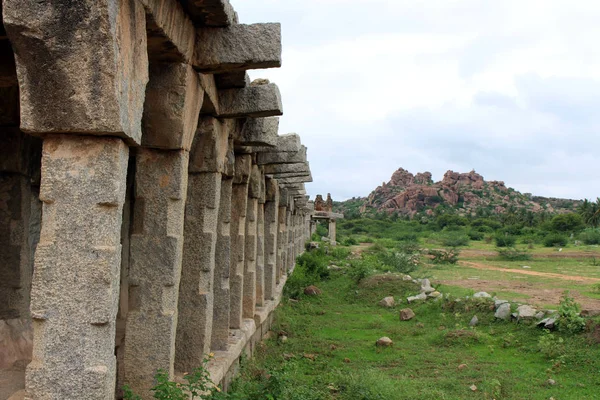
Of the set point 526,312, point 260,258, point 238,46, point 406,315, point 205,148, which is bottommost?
point 406,315

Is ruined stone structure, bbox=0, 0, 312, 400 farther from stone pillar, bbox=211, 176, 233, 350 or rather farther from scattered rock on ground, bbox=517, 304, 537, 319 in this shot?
scattered rock on ground, bbox=517, 304, 537, 319

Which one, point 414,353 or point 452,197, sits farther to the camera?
point 452,197

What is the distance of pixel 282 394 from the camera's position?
6.11m

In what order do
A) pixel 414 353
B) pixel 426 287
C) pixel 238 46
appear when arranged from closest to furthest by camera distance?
pixel 238 46, pixel 414 353, pixel 426 287

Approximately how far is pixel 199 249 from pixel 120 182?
3001 millimetres

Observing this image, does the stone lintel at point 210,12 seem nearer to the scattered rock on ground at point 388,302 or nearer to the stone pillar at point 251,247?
the stone pillar at point 251,247

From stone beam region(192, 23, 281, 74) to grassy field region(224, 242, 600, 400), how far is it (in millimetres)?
3106

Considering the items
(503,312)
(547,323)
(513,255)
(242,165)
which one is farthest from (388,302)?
(513,255)

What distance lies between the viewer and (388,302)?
13641mm

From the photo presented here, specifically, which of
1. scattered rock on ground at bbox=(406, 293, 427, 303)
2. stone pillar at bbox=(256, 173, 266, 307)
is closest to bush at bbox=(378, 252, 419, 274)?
scattered rock on ground at bbox=(406, 293, 427, 303)

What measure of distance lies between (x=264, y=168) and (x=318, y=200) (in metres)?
30.8

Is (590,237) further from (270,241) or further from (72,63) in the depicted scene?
(72,63)

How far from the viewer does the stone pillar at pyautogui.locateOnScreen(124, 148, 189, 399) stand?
4.97 metres

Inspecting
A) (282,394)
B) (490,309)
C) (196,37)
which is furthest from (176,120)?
(490,309)
